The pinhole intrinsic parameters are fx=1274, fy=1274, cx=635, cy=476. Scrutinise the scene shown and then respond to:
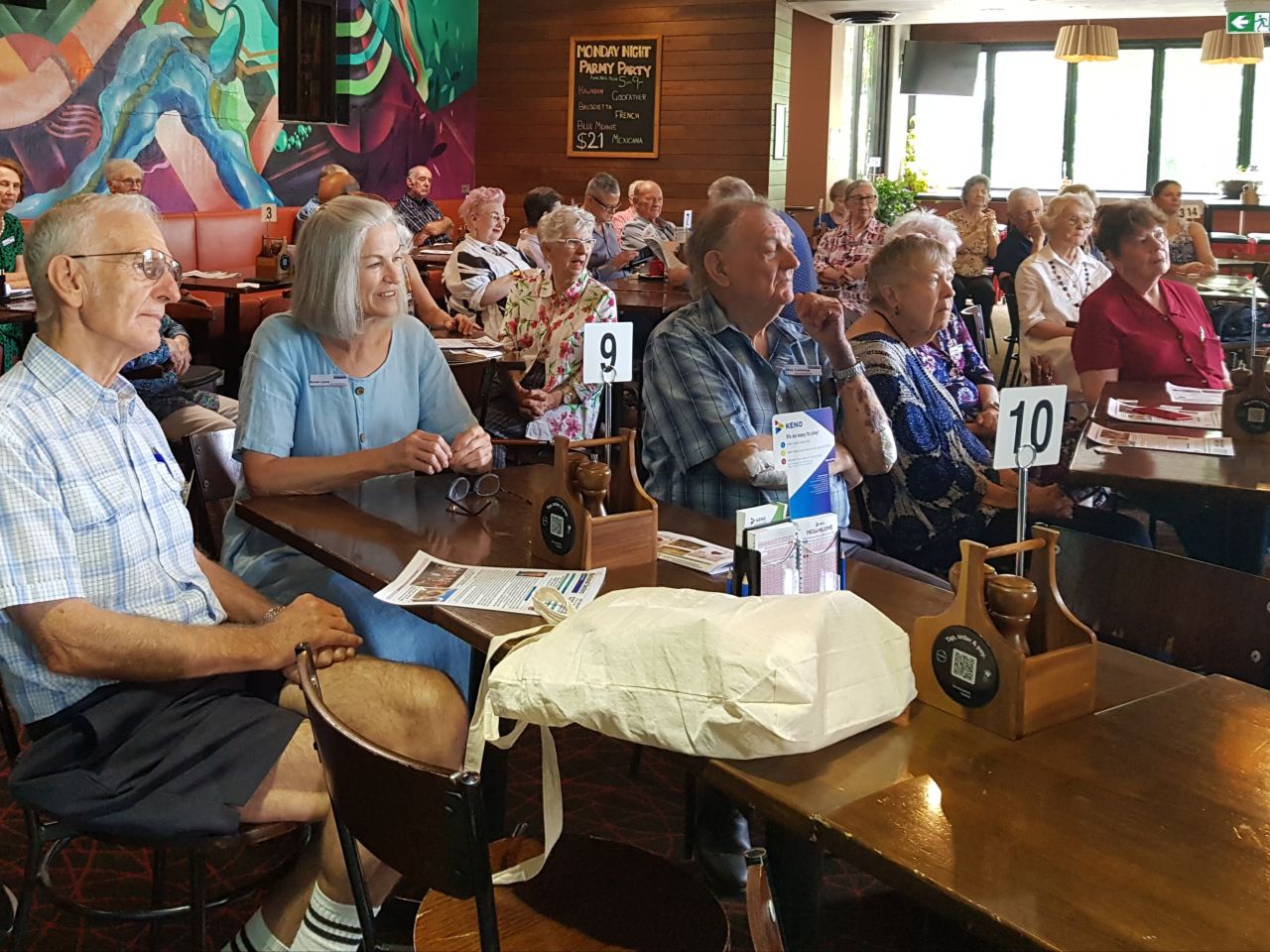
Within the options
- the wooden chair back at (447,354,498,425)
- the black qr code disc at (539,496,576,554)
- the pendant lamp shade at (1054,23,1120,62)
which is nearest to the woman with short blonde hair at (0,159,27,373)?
the wooden chair back at (447,354,498,425)

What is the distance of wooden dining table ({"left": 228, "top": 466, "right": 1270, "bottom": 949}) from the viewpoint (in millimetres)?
1155

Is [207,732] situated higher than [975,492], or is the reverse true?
[975,492]

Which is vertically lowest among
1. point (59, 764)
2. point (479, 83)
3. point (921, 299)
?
point (59, 764)

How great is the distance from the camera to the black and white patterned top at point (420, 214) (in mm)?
10359

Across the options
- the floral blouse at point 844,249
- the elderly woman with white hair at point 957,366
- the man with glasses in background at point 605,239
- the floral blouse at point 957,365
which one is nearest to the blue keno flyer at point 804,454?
the floral blouse at point 957,365

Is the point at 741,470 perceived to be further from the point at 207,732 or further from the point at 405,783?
the point at 405,783

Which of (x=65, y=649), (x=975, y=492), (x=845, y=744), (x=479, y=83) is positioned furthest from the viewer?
(x=479, y=83)

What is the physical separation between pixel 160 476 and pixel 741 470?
1.21m

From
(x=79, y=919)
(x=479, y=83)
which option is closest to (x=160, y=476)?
(x=79, y=919)

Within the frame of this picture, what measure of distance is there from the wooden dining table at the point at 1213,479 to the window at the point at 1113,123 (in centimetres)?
1490

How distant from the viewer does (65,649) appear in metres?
1.88

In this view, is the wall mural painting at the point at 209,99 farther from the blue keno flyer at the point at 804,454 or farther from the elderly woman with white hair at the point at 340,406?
the blue keno flyer at the point at 804,454

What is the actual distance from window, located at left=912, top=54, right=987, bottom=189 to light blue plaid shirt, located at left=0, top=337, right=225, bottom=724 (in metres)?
16.6

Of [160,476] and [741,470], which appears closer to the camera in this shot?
[160,476]
